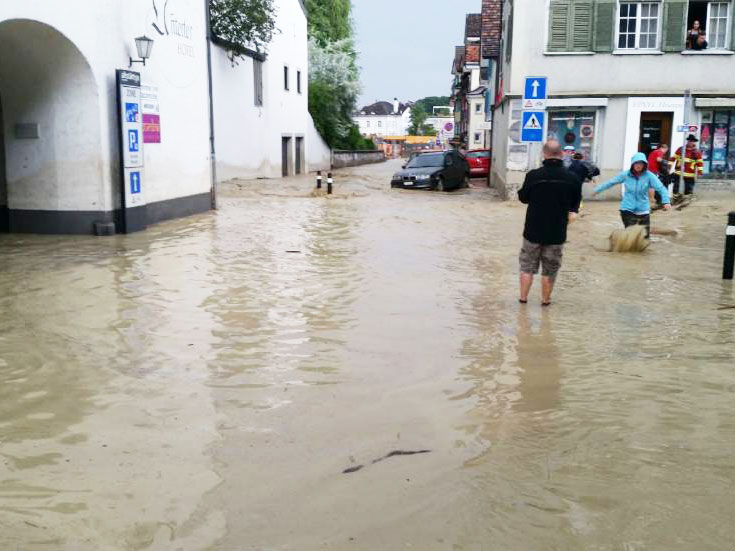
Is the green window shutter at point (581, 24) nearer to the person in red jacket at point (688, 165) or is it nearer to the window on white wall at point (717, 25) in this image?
the window on white wall at point (717, 25)

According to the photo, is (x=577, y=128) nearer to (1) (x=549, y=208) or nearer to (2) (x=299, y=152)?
(1) (x=549, y=208)

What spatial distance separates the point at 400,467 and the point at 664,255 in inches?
384

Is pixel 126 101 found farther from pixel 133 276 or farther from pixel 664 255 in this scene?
pixel 664 255

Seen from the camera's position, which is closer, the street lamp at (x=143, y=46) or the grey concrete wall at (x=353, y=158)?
the street lamp at (x=143, y=46)

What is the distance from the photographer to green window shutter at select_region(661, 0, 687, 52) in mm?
22719

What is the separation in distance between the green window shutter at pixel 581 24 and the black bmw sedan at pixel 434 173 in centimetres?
668

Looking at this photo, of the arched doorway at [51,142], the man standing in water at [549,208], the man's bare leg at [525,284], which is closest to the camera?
the man standing in water at [549,208]

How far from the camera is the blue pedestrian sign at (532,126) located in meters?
14.7

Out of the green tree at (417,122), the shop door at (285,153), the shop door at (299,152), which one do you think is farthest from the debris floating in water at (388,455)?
the green tree at (417,122)

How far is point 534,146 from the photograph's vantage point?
79.0 feet

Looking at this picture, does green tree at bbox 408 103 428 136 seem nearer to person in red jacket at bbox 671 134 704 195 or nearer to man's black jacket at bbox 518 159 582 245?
person in red jacket at bbox 671 134 704 195

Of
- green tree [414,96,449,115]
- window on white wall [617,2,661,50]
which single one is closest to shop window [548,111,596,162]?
window on white wall [617,2,661,50]

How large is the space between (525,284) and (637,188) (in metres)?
4.67

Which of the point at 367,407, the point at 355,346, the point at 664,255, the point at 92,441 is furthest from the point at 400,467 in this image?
the point at 664,255
